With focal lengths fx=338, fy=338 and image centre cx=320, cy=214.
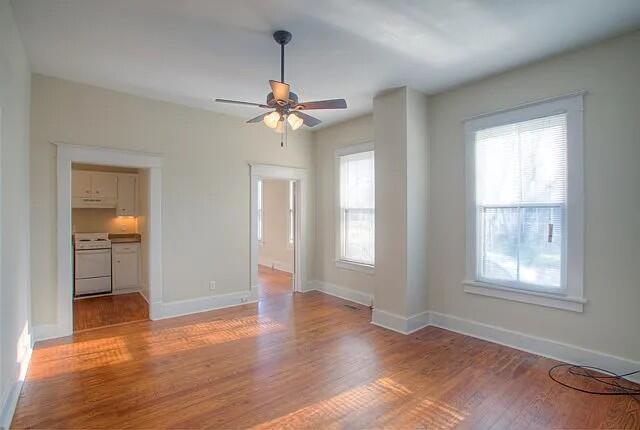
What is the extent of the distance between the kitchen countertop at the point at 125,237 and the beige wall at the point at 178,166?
2104mm

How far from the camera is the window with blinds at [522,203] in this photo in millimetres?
3320

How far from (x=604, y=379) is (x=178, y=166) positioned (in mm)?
5240

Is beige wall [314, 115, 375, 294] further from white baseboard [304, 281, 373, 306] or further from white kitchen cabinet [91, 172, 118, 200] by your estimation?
white kitchen cabinet [91, 172, 118, 200]

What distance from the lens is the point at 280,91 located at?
275cm

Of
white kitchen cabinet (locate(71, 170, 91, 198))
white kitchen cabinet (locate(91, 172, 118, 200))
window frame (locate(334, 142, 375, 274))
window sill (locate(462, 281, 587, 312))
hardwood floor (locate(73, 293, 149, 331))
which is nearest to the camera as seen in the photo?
window sill (locate(462, 281, 587, 312))

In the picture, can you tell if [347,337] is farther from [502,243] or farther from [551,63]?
[551,63]

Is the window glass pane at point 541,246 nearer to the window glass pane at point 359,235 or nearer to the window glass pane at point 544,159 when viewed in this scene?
the window glass pane at point 544,159

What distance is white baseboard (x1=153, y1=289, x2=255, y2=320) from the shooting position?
15.1 feet

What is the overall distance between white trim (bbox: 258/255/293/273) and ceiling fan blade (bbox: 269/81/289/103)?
5.78 metres

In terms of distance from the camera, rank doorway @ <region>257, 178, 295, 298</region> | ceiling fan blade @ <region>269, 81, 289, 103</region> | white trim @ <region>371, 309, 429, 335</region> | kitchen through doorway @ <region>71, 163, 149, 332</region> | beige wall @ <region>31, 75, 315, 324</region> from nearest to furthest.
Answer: ceiling fan blade @ <region>269, 81, 289, 103</region> → beige wall @ <region>31, 75, 315, 324</region> → white trim @ <region>371, 309, 429, 335</region> → kitchen through doorway @ <region>71, 163, 149, 332</region> → doorway @ <region>257, 178, 295, 298</region>

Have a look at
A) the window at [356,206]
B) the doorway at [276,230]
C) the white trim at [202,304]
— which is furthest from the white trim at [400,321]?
the doorway at [276,230]

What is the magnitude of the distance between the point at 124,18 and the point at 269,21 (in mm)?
1142

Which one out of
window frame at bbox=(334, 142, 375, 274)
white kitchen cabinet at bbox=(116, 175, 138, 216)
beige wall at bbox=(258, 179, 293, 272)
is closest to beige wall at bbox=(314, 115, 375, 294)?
window frame at bbox=(334, 142, 375, 274)

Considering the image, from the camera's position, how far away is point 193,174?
487cm
